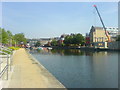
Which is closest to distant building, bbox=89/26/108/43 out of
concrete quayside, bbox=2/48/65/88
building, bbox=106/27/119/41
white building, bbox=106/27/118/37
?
building, bbox=106/27/119/41

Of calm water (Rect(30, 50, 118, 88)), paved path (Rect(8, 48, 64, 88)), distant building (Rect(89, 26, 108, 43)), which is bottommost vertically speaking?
calm water (Rect(30, 50, 118, 88))

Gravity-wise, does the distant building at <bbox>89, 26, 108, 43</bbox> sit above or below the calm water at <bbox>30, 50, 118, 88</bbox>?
above

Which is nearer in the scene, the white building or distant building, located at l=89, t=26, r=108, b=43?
distant building, located at l=89, t=26, r=108, b=43

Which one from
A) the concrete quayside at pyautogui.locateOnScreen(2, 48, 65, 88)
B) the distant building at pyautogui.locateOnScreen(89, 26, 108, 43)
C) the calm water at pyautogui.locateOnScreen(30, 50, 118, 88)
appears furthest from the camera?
the distant building at pyautogui.locateOnScreen(89, 26, 108, 43)

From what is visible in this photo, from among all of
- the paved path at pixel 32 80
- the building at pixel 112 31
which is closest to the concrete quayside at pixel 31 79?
the paved path at pixel 32 80

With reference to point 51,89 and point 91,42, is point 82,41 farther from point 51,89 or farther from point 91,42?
point 51,89

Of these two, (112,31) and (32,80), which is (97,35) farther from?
Result: (32,80)

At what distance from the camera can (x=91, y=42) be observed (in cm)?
14650

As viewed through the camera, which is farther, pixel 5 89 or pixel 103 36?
pixel 103 36

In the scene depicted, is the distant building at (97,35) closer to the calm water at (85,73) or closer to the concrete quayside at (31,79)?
the calm water at (85,73)

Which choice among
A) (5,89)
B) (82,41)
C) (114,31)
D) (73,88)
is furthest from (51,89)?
(114,31)

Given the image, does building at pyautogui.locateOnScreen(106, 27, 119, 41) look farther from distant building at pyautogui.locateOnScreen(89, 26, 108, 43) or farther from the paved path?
the paved path

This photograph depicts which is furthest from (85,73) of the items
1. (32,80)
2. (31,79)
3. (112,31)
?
(112,31)

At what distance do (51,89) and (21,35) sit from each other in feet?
413
